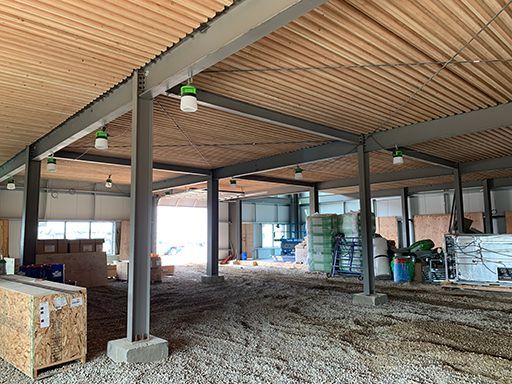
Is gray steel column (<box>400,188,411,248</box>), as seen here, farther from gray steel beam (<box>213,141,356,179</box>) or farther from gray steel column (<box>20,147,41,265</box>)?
gray steel column (<box>20,147,41,265</box>)

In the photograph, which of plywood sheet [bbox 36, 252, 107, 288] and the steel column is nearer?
plywood sheet [bbox 36, 252, 107, 288]

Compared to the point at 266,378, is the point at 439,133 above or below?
above

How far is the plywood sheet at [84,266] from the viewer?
31.6 feet

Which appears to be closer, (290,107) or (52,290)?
(52,290)

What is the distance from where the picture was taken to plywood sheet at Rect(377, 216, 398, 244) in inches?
647

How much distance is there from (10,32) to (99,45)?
2.43 ft

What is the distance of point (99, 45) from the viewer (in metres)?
3.77

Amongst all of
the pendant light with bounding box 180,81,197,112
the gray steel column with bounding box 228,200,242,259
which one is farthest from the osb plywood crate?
the gray steel column with bounding box 228,200,242,259

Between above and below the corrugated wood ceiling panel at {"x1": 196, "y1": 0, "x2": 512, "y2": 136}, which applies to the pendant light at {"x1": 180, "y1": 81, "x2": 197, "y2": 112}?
below

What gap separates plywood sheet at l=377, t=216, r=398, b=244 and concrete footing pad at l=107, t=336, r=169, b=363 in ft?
45.7

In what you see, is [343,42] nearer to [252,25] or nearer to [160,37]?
[252,25]

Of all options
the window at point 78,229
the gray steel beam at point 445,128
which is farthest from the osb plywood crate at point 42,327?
the window at point 78,229

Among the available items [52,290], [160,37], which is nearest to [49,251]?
[52,290]

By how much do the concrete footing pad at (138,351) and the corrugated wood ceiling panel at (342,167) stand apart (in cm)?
664
